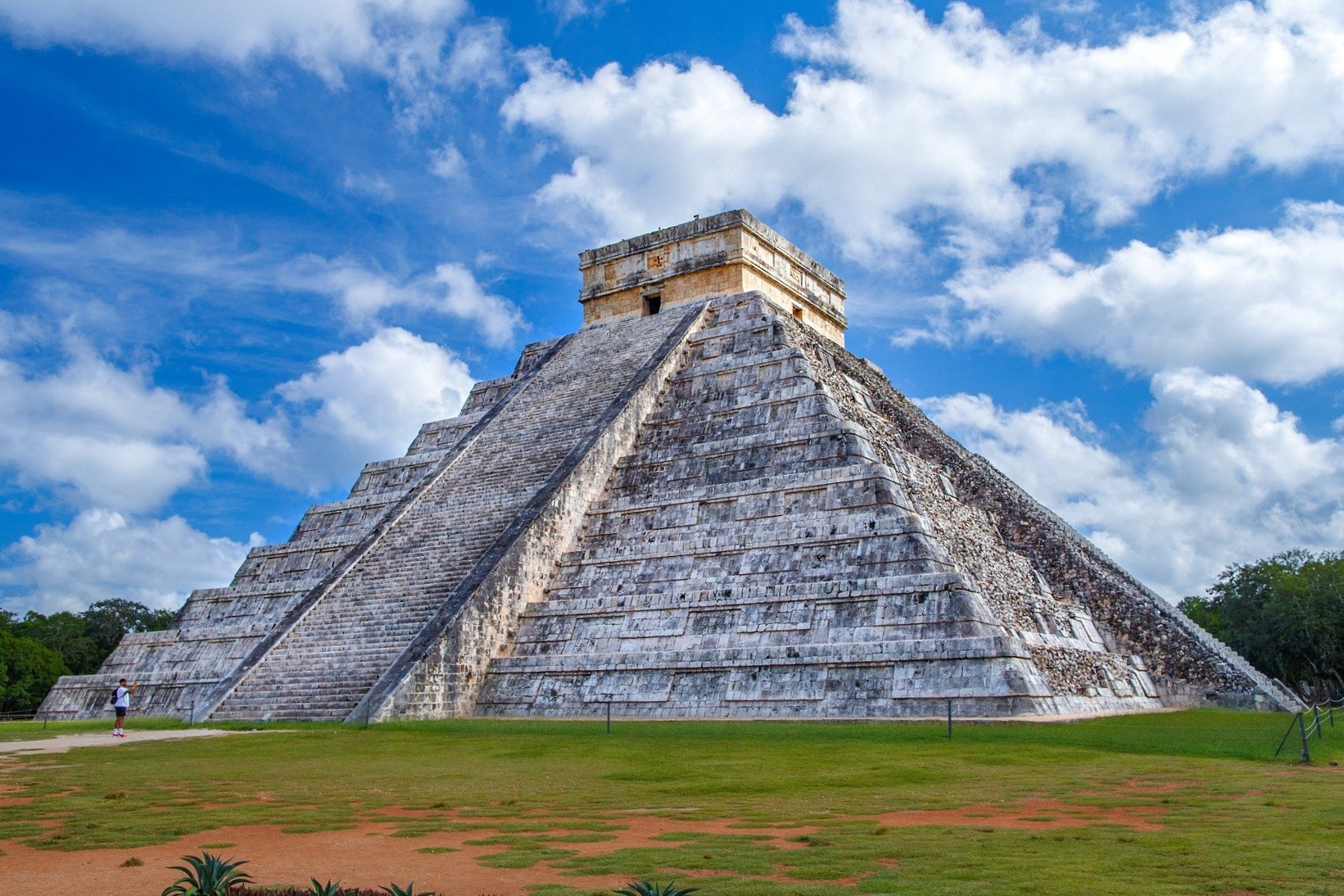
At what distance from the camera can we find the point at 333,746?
10.6m

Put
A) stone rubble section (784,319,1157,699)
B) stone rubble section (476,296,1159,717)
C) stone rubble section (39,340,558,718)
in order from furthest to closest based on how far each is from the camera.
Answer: stone rubble section (39,340,558,718)
stone rubble section (784,319,1157,699)
stone rubble section (476,296,1159,717)

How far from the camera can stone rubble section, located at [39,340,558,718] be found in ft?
55.5

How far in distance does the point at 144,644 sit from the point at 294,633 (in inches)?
190

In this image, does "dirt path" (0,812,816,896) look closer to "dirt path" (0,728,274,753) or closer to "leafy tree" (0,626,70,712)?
"dirt path" (0,728,274,753)

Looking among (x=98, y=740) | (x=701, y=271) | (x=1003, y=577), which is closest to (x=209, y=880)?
(x=98, y=740)

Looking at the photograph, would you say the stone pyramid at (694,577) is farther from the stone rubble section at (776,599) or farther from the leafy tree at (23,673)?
the leafy tree at (23,673)

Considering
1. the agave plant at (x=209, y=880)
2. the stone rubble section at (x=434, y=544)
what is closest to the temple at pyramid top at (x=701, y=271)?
the stone rubble section at (x=434, y=544)

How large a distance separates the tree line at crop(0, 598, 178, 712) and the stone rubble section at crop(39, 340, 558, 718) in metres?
6.89

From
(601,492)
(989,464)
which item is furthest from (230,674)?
(989,464)

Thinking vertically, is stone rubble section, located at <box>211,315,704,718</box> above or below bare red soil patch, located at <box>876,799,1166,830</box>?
above

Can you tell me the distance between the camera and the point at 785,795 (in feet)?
23.0

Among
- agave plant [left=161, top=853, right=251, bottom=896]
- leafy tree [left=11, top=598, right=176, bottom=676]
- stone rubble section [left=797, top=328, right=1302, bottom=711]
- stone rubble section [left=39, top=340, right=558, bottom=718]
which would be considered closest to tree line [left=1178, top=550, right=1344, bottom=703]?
stone rubble section [left=797, top=328, right=1302, bottom=711]

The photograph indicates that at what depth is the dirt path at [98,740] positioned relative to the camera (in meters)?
11.3

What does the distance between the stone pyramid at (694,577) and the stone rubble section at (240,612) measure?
6 cm
